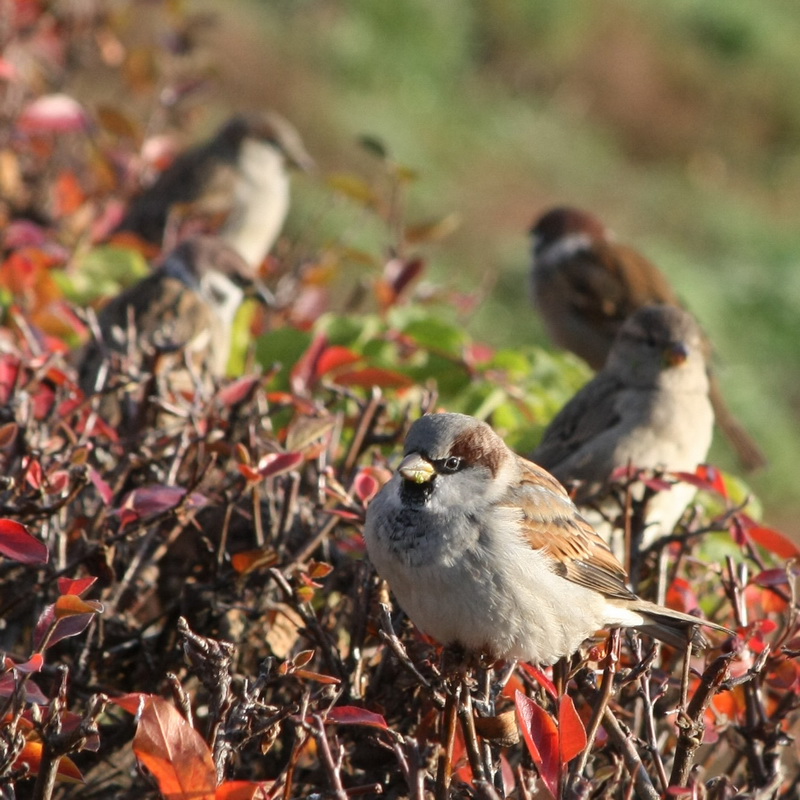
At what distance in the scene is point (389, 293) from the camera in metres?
3.62

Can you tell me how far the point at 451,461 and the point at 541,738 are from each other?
63cm

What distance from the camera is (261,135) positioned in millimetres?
6082

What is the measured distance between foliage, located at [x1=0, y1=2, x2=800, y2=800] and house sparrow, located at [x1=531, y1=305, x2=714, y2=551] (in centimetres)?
13

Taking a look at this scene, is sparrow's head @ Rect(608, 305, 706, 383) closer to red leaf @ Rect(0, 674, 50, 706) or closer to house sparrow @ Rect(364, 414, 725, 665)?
house sparrow @ Rect(364, 414, 725, 665)

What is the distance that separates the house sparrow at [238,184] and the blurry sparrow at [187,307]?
4.25 ft

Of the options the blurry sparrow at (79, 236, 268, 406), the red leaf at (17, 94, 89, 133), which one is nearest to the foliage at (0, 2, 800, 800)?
the blurry sparrow at (79, 236, 268, 406)

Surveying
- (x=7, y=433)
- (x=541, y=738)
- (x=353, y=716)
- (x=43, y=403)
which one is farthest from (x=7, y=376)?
(x=541, y=738)

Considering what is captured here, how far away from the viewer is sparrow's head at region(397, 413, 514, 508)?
2.09 m

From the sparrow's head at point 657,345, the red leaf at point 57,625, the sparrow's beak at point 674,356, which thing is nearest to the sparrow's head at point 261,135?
the sparrow's head at point 657,345

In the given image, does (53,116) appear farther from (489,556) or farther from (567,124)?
(567,124)

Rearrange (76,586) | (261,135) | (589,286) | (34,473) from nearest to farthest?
1. (76,586)
2. (34,473)
3. (589,286)
4. (261,135)

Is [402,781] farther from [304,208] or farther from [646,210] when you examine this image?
[646,210]

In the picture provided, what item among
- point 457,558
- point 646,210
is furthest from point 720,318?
point 457,558

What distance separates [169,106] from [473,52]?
9.22 m
